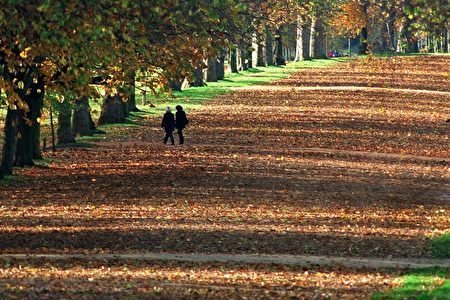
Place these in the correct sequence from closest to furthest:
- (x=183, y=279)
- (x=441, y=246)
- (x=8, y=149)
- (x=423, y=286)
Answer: (x=423, y=286), (x=183, y=279), (x=441, y=246), (x=8, y=149)

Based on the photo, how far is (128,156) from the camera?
131ft

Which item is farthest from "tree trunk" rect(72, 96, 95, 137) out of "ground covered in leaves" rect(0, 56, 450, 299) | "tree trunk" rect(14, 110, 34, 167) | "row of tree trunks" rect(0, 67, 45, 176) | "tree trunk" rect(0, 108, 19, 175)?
"tree trunk" rect(0, 108, 19, 175)

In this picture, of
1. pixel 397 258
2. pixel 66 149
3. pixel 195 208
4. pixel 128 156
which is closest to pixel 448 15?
pixel 397 258

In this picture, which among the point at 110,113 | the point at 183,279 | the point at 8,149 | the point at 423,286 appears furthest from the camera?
the point at 110,113

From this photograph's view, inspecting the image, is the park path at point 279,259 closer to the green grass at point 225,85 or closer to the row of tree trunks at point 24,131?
the row of tree trunks at point 24,131

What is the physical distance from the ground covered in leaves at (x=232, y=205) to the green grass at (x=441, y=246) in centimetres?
20

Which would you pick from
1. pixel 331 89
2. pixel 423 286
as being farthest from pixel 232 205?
pixel 331 89

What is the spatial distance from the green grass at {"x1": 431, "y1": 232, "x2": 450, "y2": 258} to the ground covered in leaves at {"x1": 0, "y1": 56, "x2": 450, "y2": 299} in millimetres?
200

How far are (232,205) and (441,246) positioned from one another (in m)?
6.75

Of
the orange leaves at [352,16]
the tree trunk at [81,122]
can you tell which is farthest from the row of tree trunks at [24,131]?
the orange leaves at [352,16]

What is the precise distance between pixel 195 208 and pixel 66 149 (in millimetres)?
14954

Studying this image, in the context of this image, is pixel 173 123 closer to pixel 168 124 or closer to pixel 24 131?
pixel 168 124

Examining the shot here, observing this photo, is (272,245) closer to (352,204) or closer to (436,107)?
(352,204)

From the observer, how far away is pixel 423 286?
56.6ft
